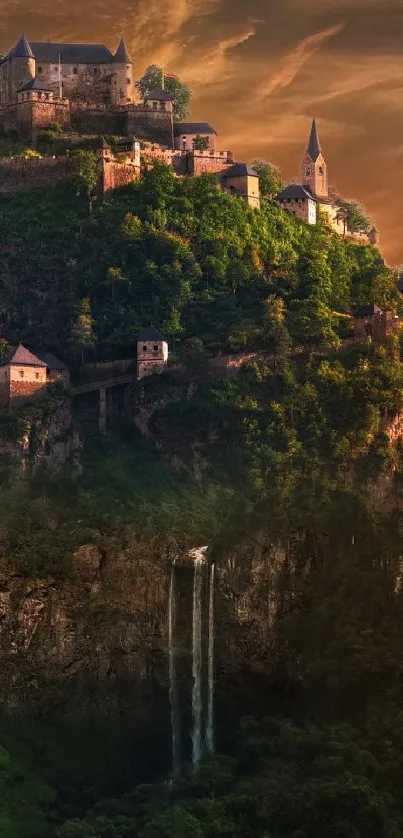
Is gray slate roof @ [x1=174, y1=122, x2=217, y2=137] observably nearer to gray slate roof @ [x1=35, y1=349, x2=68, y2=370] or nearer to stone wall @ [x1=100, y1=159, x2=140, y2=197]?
stone wall @ [x1=100, y1=159, x2=140, y2=197]

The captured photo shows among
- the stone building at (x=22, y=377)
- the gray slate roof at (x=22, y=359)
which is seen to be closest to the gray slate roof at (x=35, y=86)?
the stone building at (x=22, y=377)

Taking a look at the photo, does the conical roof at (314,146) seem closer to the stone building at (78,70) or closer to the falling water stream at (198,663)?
the stone building at (78,70)

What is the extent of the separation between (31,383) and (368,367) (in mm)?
19854

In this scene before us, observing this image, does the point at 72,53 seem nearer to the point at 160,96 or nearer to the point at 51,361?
the point at 160,96

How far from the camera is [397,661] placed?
315 feet

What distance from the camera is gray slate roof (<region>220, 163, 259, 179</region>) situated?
130 metres

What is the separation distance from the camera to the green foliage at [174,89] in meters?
140

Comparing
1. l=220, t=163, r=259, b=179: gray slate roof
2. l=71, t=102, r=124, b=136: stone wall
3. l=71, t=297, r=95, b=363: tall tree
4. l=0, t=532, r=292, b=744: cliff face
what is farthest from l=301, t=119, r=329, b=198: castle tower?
l=0, t=532, r=292, b=744: cliff face

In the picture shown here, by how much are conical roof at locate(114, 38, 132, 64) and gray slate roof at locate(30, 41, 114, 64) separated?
1.39 feet

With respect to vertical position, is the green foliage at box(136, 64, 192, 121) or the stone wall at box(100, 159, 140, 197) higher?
the green foliage at box(136, 64, 192, 121)

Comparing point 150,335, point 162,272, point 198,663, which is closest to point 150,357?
point 150,335

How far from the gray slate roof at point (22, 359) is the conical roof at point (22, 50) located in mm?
27784

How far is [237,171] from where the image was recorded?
129750 millimetres

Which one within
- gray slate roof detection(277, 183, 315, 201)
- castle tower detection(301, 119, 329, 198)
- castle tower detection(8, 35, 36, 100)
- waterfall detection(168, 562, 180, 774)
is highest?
castle tower detection(8, 35, 36, 100)
